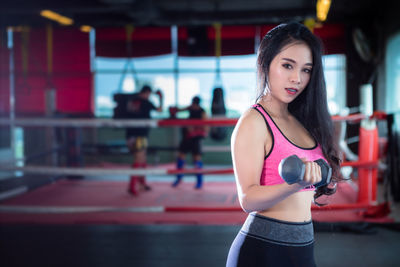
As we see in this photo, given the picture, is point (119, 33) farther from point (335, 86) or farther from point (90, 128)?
point (335, 86)

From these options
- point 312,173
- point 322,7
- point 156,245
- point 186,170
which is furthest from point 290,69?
point 322,7

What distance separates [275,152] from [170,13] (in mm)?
5161

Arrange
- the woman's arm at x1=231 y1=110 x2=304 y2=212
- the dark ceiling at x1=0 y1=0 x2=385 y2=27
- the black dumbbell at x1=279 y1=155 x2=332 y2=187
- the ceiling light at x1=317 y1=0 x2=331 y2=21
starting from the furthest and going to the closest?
the dark ceiling at x1=0 y1=0 x2=385 y2=27, the ceiling light at x1=317 y1=0 x2=331 y2=21, the woman's arm at x1=231 y1=110 x2=304 y2=212, the black dumbbell at x1=279 y1=155 x2=332 y2=187

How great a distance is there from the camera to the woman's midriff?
2.59 ft

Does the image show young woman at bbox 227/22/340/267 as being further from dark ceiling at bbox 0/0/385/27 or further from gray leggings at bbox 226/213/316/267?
dark ceiling at bbox 0/0/385/27

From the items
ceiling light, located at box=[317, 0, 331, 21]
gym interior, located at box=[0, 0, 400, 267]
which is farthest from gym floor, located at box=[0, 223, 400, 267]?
ceiling light, located at box=[317, 0, 331, 21]

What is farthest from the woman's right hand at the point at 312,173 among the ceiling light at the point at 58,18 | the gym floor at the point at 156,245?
the ceiling light at the point at 58,18

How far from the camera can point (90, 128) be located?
7.27 m

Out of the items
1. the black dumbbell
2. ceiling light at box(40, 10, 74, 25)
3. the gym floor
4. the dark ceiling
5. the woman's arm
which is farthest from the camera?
ceiling light at box(40, 10, 74, 25)

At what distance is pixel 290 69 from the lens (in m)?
0.78

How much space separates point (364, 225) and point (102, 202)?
2.53 meters

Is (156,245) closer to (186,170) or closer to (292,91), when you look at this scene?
(186,170)

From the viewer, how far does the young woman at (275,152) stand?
0.74 meters

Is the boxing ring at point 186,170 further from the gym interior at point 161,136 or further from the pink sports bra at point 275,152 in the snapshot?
the pink sports bra at point 275,152
